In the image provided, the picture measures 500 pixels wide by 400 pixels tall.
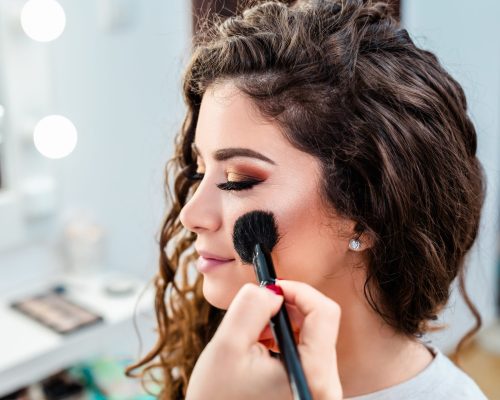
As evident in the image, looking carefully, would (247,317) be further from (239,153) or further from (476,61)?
(476,61)

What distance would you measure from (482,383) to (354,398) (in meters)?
1.34

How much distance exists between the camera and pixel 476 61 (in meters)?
1.68

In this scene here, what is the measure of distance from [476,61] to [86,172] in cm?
108

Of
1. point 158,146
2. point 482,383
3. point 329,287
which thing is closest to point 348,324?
point 329,287

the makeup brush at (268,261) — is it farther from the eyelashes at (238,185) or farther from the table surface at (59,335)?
the table surface at (59,335)

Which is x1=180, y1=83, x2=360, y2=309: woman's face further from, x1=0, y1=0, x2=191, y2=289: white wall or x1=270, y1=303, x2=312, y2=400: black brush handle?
x1=0, y1=0, x2=191, y2=289: white wall

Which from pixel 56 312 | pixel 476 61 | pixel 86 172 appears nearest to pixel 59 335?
pixel 56 312

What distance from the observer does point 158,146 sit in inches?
52.8

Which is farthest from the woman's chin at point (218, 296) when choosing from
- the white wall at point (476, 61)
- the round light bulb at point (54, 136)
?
the white wall at point (476, 61)

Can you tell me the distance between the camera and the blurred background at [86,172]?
1229 mm

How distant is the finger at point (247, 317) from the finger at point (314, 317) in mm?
28

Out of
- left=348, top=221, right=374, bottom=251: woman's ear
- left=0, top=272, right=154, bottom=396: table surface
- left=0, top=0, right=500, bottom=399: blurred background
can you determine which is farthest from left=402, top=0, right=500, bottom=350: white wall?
left=348, top=221, right=374, bottom=251: woman's ear

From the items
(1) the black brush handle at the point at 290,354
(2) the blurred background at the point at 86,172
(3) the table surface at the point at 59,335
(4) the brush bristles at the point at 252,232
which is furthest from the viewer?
(2) the blurred background at the point at 86,172

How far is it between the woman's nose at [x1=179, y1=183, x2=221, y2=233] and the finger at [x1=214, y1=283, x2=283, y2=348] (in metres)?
0.18
